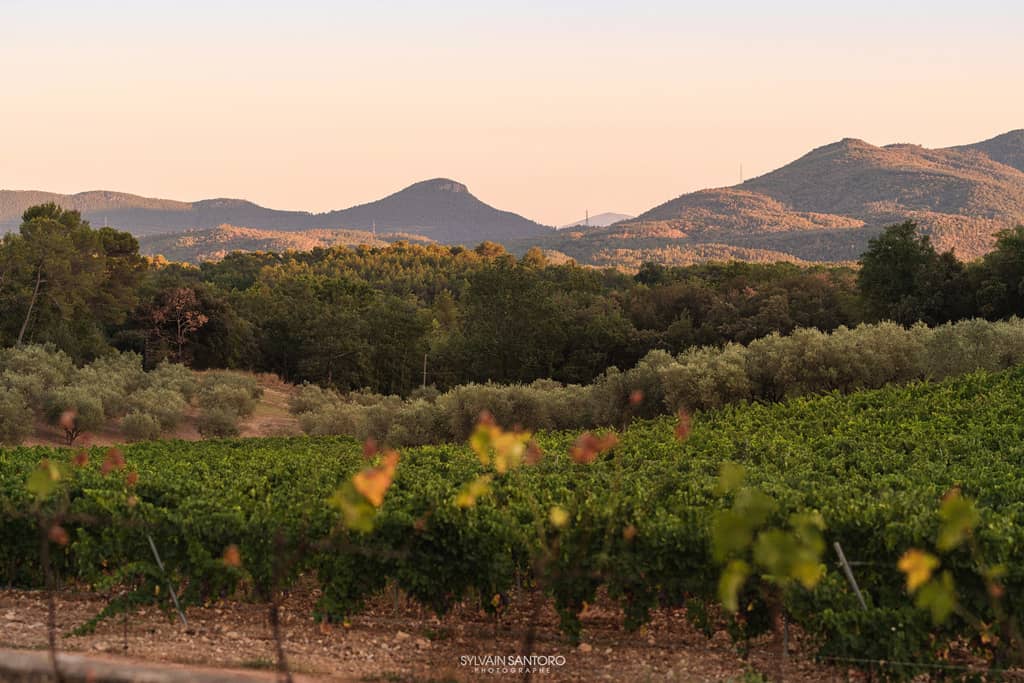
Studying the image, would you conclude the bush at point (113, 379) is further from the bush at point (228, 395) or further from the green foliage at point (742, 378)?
the green foliage at point (742, 378)

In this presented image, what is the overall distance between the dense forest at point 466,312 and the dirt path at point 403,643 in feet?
101

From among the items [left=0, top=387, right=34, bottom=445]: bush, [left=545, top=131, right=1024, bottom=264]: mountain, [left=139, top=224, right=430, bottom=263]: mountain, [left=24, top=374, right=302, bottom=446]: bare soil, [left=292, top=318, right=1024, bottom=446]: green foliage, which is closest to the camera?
[left=292, top=318, right=1024, bottom=446]: green foliage

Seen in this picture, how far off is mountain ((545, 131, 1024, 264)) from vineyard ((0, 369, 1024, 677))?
96622 mm

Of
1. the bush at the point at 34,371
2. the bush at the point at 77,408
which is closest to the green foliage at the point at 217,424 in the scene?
the bush at the point at 77,408

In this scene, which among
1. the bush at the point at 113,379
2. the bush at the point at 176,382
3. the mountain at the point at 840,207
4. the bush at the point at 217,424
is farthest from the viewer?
the mountain at the point at 840,207

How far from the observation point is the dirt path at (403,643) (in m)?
7.26

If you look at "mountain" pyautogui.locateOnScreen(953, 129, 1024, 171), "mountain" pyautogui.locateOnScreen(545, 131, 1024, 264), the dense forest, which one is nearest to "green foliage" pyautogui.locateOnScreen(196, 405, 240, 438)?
the dense forest

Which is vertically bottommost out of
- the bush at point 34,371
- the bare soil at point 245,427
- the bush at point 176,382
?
the bare soil at point 245,427

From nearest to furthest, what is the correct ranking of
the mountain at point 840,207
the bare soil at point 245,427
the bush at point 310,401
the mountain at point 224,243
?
the bare soil at point 245,427 < the bush at point 310,401 < the mountain at point 840,207 < the mountain at point 224,243

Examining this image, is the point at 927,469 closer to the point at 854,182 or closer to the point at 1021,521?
the point at 1021,521

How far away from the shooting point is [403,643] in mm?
7973

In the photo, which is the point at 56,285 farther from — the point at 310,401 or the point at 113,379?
the point at 310,401

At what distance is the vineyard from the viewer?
6.66 m

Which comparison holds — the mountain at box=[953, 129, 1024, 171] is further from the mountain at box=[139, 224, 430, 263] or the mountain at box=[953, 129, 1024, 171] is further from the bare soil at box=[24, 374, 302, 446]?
the bare soil at box=[24, 374, 302, 446]
